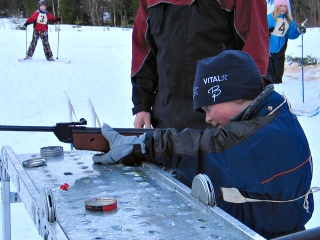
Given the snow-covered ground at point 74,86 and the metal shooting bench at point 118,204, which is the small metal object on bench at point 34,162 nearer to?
the metal shooting bench at point 118,204

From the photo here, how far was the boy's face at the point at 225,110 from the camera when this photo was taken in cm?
183

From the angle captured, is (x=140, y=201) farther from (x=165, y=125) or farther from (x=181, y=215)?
(x=165, y=125)

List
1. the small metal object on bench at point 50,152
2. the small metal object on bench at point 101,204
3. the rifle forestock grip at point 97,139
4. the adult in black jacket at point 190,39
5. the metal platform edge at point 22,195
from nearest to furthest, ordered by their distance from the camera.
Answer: the metal platform edge at point 22,195
the small metal object on bench at point 101,204
the rifle forestock grip at point 97,139
the small metal object on bench at point 50,152
the adult in black jacket at point 190,39

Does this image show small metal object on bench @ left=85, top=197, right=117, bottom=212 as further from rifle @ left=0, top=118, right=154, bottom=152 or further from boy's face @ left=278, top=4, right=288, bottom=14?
boy's face @ left=278, top=4, right=288, bottom=14

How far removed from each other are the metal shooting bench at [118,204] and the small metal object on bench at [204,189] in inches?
0.7

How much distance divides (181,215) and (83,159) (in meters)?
0.84

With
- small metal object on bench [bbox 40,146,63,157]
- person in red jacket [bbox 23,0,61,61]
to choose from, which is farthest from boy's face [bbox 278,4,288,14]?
small metal object on bench [bbox 40,146,63,157]

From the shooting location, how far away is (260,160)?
165 centimetres

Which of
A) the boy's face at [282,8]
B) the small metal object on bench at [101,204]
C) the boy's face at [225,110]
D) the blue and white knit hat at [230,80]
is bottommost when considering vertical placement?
the small metal object on bench at [101,204]

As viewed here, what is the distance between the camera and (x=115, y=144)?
79.0 inches

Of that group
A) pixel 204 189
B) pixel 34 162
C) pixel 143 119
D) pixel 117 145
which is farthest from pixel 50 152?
pixel 204 189

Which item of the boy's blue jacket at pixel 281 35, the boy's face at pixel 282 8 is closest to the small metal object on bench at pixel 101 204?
the boy's blue jacket at pixel 281 35

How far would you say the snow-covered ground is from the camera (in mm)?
6761

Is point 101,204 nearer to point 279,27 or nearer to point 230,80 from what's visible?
point 230,80
